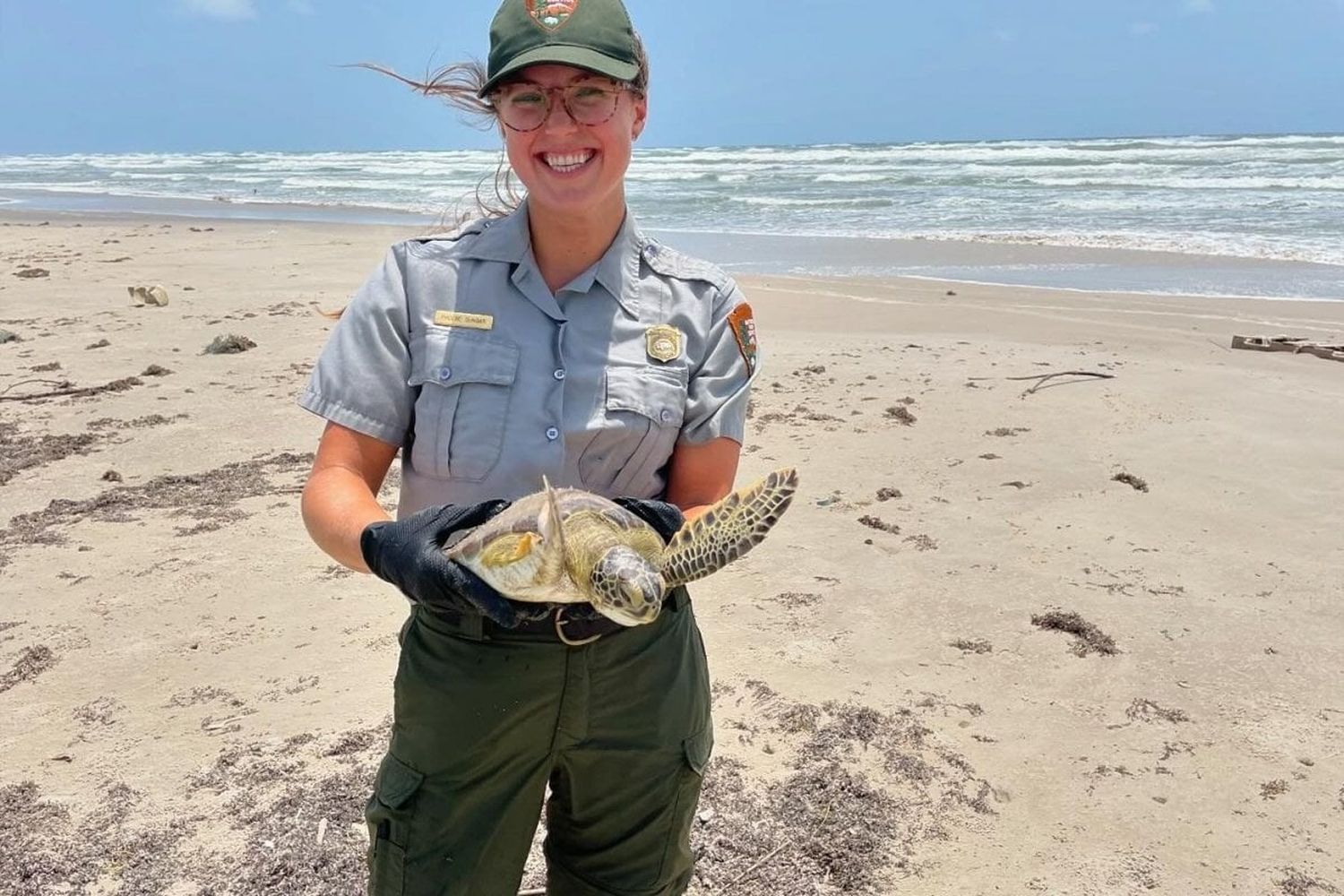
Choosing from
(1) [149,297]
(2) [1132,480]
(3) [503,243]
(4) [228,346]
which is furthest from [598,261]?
(1) [149,297]

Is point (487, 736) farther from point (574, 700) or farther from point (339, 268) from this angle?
point (339, 268)

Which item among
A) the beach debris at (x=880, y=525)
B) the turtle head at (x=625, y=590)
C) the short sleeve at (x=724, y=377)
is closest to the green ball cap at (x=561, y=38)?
the short sleeve at (x=724, y=377)

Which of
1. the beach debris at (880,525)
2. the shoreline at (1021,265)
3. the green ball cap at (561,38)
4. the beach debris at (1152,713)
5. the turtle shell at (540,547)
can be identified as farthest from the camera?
the shoreline at (1021,265)

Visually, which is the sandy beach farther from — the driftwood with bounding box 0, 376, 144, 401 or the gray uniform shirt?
the gray uniform shirt

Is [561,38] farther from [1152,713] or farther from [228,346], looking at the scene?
[228,346]

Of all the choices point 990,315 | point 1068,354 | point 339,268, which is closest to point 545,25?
point 1068,354

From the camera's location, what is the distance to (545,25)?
1.89 metres

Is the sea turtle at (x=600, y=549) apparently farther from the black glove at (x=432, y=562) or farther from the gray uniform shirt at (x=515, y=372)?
the gray uniform shirt at (x=515, y=372)

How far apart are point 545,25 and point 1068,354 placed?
8.50 m

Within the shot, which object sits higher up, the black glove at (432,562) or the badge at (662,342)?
the badge at (662,342)

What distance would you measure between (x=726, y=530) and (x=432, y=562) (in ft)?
1.79

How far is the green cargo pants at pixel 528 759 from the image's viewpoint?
1953 mm

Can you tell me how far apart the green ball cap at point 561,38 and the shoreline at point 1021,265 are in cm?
1214

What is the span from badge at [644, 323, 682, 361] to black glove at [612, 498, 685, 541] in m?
0.31
